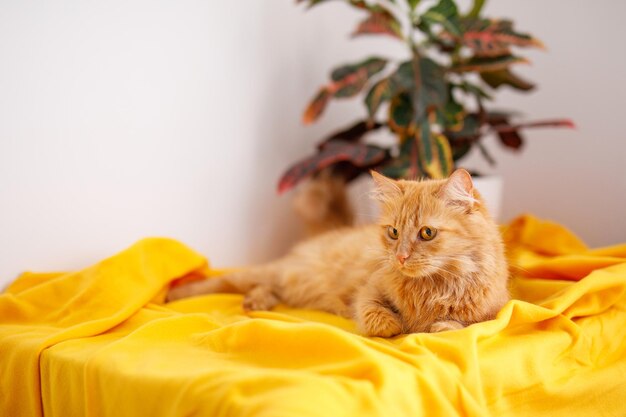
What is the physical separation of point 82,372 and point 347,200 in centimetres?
151

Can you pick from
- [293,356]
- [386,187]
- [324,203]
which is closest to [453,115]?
[324,203]

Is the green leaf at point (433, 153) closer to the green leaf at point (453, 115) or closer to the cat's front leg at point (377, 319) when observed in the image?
the green leaf at point (453, 115)

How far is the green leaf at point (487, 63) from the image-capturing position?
225 cm

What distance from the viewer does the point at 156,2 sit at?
203 centimetres

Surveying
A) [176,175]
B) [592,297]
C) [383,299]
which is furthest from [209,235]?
[592,297]

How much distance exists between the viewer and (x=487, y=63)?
230 cm

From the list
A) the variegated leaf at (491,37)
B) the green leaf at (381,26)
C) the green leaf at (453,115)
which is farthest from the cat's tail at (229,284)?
the variegated leaf at (491,37)

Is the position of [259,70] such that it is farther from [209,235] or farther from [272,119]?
[209,235]

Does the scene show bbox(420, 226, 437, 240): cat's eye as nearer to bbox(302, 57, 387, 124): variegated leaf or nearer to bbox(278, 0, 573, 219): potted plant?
bbox(278, 0, 573, 219): potted plant

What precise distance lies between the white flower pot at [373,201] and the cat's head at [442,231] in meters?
0.64

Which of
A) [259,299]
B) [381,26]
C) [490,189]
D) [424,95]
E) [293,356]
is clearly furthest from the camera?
[381,26]

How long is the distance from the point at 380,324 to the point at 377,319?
0.02m

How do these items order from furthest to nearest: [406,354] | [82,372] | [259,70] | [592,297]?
[259,70] → [592,297] → [82,372] → [406,354]

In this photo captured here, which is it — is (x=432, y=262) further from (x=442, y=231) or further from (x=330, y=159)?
(x=330, y=159)
